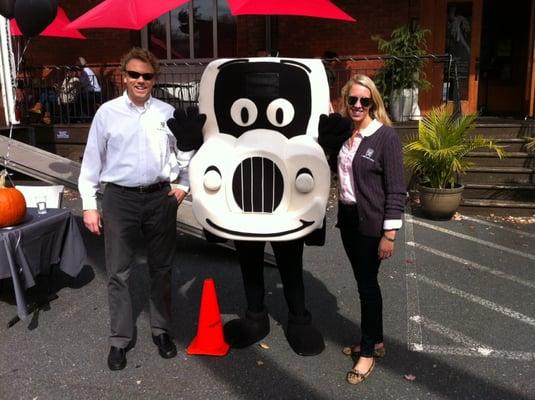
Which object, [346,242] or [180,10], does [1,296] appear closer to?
[346,242]

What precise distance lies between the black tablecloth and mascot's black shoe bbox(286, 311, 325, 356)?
190cm

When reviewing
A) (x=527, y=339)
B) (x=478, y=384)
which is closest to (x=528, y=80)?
(x=527, y=339)

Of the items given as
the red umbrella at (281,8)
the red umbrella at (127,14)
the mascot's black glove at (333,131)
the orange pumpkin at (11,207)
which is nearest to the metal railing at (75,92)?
the red umbrella at (281,8)

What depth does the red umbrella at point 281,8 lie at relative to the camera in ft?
21.8

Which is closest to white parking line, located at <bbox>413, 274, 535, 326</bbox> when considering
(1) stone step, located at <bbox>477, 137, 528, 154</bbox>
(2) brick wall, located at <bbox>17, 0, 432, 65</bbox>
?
(1) stone step, located at <bbox>477, 137, 528, 154</bbox>

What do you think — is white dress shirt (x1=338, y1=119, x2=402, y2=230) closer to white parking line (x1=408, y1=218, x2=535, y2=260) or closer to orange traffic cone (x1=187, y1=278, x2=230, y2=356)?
orange traffic cone (x1=187, y1=278, x2=230, y2=356)

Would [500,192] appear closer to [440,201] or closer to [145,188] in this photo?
[440,201]

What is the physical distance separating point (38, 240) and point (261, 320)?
191 cm

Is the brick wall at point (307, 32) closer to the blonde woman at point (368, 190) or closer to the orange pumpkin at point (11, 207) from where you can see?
the orange pumpkin at point (11, 207)

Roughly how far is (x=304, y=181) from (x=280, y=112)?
0.44 meters

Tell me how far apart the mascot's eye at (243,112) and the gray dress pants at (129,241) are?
25.3 inches

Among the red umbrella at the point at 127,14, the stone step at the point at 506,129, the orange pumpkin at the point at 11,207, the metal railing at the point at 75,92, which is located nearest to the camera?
the orange pumpkin at the point at 11,207

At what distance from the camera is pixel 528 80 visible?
936cm

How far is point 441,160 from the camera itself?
6586 millimetres
